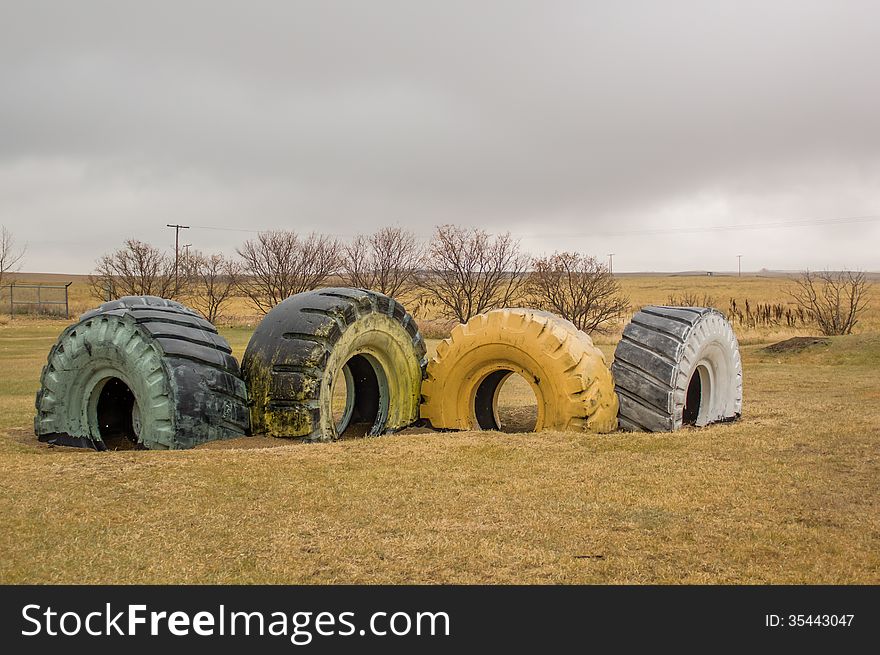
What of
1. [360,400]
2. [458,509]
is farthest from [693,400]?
[458,509]

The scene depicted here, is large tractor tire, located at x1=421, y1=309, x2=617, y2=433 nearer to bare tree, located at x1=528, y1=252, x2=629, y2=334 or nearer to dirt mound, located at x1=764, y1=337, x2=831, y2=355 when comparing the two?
dirt mound, located at x1=764, y1=337, x2=831, y2=355

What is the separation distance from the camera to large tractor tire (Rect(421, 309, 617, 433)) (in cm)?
795

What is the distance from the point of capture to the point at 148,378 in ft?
23.2

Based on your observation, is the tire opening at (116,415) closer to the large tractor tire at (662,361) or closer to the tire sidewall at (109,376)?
the tire sidewall at (109,376)

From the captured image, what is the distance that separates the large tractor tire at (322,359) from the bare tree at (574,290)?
26.5m

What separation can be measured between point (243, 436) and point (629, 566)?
171 inches

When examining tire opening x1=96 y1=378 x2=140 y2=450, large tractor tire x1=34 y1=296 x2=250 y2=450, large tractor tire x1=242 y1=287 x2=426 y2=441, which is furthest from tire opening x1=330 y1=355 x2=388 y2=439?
tire opening x1=96 y1=378 x2=140 y2=450

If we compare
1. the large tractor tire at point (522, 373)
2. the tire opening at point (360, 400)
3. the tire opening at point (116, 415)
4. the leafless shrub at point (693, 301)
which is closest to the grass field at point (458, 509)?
the large tractor tire at point (522, 373)

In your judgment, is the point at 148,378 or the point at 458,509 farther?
the point at 148,378

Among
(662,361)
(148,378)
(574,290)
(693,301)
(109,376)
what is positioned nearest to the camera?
(148,378)

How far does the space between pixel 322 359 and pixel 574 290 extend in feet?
103

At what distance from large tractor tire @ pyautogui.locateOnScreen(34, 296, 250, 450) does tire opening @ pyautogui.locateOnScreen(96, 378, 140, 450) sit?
14 cm

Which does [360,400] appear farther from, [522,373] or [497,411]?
[522,373]

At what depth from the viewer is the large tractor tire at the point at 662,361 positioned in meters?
8.05
